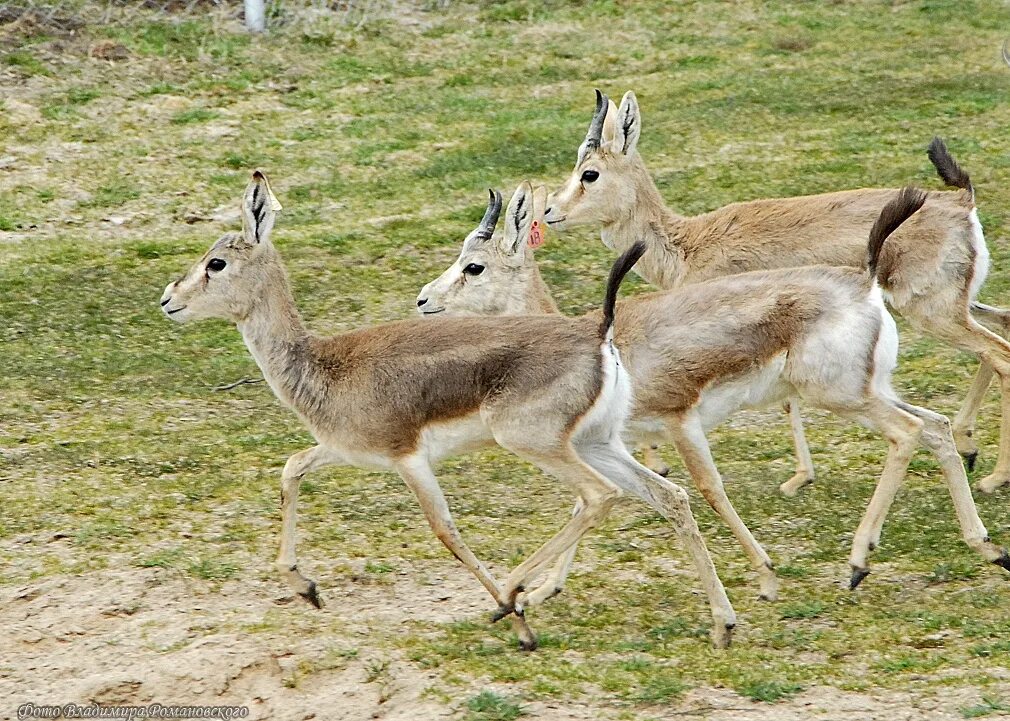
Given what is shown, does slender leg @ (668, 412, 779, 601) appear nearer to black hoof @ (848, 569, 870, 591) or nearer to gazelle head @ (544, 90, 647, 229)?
black hoof @ (848, 569, 870, 591)

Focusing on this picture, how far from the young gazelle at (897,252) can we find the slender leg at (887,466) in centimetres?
118

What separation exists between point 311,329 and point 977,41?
905 cm

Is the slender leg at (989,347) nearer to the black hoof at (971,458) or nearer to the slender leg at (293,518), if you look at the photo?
the black hoof at (971,458)

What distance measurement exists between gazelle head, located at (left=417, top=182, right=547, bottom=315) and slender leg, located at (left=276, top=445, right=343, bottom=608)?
1.65 meters

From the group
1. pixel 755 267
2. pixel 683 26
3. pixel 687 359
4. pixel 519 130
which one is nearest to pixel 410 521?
pixel 687 359

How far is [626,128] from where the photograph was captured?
30.4 feet

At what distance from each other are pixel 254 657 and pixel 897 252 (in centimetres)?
392

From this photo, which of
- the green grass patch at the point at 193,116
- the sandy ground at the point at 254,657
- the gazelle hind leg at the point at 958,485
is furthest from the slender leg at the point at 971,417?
the green grass patch at the point at 193,116

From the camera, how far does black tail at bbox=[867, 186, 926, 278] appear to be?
22.3 feet

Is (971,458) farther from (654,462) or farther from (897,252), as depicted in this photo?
(654,462)

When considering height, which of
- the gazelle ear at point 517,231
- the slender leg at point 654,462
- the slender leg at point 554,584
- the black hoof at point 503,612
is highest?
the gazelle ear at point 517,231

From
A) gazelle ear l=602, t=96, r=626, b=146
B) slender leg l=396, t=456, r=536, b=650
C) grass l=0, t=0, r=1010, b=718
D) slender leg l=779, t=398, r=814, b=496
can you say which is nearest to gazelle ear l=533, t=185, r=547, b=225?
gazelle ear l=602, t=96, r=626, b=146

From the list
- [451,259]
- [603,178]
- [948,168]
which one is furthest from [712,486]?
[451,259]

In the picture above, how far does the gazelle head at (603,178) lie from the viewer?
913 centimetres
